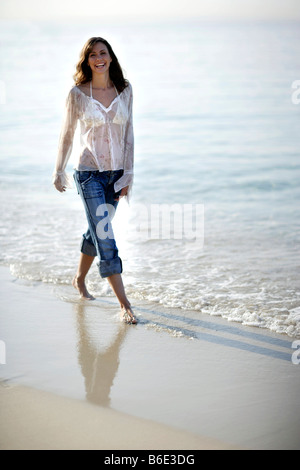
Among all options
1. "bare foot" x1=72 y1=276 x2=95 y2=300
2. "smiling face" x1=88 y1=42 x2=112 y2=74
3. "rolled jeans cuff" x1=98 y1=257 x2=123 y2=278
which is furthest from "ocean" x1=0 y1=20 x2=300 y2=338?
"smiling face" x1=88 y1=42 x2=112 y2=74

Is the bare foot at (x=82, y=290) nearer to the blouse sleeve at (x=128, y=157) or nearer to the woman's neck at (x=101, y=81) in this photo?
the blouse sleeve at (x=128, y=157)

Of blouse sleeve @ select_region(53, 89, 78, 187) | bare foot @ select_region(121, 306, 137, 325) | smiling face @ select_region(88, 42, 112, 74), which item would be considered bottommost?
bare foot @ select_region(121, 306, 137, 325)

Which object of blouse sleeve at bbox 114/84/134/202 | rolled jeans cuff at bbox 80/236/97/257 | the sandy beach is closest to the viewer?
the sandy beach

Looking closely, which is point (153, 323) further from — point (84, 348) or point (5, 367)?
point (5, 367)

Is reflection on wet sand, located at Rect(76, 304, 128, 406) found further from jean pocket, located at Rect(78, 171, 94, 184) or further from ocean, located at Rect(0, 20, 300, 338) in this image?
jean pocket, located at Rect(78, 171, 94, 184)

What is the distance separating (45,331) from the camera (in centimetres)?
399

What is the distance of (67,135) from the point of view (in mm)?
4184

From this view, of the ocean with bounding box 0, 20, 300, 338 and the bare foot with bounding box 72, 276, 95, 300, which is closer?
the bare foot with bounding box 72, 276, 95, 300

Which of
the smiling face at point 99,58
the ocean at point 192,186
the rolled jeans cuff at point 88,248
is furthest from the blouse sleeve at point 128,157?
the ocean at point 192,186

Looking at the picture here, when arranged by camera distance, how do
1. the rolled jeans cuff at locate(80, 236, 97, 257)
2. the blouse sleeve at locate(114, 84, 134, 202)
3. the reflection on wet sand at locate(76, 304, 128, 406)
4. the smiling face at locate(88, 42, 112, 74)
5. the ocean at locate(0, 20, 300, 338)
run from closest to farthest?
the reflection on wet sand at locate(76, 304, 128, 406) < the smiling face at locate(88, 42, 112, 74) < the blouse sleeve at locate(114, 84, 134, 202) < the rolled jeans cuff at locate(80, 236, 97, 257) < the ocean at locate(0, 20, 300, 338)

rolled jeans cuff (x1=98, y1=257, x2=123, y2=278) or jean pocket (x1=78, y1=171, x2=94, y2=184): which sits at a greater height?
jean pocket (x1=78, y1=171, x2=94, y2=184)

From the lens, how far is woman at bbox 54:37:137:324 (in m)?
4.10

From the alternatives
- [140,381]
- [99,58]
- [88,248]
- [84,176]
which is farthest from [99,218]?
[140,381]

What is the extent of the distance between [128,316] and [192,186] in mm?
5266
